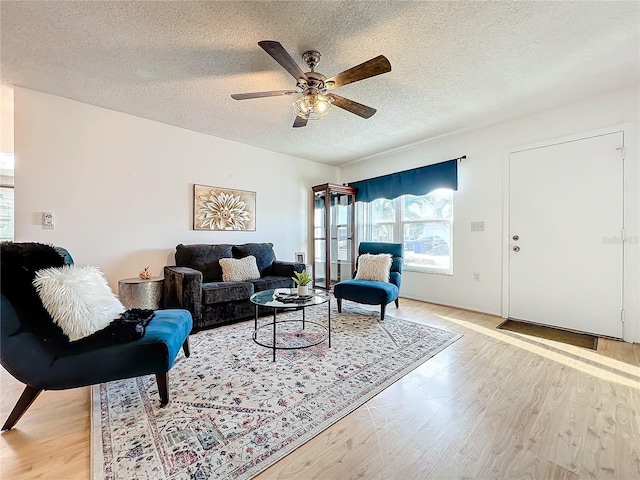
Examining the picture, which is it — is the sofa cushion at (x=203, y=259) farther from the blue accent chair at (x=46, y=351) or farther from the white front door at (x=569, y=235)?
the white front door at (x=569, y=235)

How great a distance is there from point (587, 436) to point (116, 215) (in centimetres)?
424

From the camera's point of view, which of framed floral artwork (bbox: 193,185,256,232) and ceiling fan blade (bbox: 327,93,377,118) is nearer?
ceiling fan blade (bbox: 327,93,377,118)

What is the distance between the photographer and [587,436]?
4.61ft

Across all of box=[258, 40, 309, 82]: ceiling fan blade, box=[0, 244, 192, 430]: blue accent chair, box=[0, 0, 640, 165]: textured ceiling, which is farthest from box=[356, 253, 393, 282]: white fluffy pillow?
box=[0, 244, 192, 430]: blue accent chair

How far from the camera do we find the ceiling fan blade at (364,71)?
5.55 feet

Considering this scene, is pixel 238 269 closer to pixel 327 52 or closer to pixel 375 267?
pixel 375 267

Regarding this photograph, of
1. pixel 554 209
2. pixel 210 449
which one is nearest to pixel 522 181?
pixel 554 209

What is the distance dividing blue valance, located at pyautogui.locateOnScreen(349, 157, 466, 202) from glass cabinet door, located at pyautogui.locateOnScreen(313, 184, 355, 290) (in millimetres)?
318

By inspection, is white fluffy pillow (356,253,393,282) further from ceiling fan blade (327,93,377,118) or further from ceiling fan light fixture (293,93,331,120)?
ceiling fan light fixture (293,93,331,120)

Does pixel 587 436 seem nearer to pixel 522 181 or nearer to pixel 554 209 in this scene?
pixel 554 209

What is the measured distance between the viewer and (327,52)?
2062 millimetres

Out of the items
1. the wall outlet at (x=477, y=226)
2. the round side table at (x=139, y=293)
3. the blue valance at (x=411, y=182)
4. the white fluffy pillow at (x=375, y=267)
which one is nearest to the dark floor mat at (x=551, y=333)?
the wall outlet at (x=477, y=226)

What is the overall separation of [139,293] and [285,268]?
1705mm

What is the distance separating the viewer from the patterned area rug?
4.08 ft
